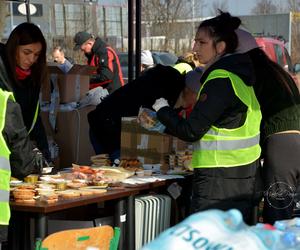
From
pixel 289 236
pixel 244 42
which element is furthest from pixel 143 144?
pixel 289 236

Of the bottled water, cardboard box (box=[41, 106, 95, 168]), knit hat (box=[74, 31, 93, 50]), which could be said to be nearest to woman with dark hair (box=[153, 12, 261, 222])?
the bottled water

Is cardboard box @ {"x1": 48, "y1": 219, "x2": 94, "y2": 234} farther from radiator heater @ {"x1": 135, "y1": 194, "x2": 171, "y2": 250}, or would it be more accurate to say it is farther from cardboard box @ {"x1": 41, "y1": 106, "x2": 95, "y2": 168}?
cardboard box @ {"x1": 41, "y1": 106, "x2": 95, "y2": 168}

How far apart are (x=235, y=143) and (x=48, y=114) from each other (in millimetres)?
2651

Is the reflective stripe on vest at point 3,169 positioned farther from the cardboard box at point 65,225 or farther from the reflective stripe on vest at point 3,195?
the cardboard box at point 65,225

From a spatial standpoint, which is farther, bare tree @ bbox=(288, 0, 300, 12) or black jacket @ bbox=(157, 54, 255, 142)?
bare tree @ bbox=(288, 0, 300, 12)

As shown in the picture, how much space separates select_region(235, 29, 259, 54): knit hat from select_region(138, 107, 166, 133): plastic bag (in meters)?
0.69

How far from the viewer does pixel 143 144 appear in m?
5.20

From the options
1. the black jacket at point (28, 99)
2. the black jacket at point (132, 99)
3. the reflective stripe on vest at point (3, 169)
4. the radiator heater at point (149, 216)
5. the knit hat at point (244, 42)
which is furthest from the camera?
the black jacket at point (132, 99)

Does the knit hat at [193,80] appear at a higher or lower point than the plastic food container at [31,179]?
higher

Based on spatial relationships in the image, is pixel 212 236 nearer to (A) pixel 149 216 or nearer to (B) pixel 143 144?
(A) pixel 149 216

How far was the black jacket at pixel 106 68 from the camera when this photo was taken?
25.7 ft

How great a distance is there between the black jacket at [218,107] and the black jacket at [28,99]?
1145 mm

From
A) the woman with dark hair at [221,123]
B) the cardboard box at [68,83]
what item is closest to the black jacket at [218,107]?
the woman with dark hair at [221,123]

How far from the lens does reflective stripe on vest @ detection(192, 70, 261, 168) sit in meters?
3.74
